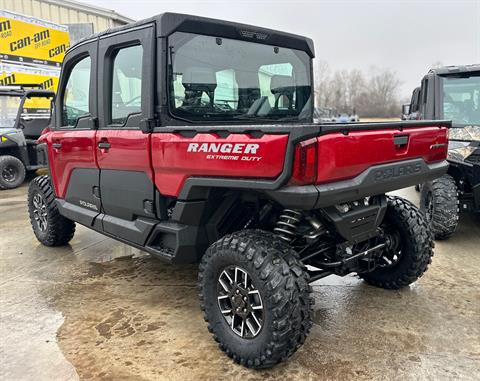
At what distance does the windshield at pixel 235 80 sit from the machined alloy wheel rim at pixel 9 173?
7.56m

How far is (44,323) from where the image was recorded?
3115 mm

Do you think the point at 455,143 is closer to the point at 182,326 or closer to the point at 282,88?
the point at 282,88

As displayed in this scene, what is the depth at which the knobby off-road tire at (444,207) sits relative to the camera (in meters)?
4.53

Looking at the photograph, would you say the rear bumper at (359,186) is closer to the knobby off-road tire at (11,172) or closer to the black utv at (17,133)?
the black utv at (17,133)

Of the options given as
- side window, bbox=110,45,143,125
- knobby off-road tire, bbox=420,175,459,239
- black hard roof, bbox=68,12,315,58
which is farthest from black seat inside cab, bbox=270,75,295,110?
knobby off-road tire, bbox=420,175,459,239

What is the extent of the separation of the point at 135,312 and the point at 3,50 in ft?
30.6

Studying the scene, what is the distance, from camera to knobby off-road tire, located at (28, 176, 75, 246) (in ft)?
15.3

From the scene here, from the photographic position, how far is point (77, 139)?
12.2 ft

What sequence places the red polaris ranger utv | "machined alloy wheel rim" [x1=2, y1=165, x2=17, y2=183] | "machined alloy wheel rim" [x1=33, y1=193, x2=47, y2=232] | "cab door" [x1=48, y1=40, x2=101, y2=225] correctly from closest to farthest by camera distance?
the red polaris ranger utv < "cab door" [x1=48, y1=40, x2=101, y2=225] < "machined alloy wheel rim" [x1=33, y1=193, x2=47, y2=232] < "machined alloy wheel rim" [x1=2, y1=165, x2=17, y2=183]

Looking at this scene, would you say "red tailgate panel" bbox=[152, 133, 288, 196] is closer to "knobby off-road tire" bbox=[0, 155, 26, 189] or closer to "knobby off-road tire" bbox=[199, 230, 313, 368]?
"knobby off-road tire" bbox=[199, 230, 313, 368]

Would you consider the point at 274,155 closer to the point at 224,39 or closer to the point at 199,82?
the point at 199,82

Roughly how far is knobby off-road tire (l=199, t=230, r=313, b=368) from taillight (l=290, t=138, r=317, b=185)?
503 mm

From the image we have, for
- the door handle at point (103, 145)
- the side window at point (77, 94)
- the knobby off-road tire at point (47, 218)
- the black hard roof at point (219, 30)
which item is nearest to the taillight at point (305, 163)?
the black hard roof at point (219, 30)

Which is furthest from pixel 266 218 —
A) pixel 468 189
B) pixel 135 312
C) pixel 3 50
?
pixel 3 50
